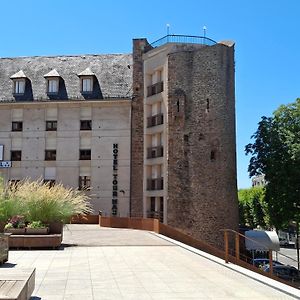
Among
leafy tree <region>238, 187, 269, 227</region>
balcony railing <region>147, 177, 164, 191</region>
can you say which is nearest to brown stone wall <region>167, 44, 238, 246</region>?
balcony railing <region>147, 177, 164, 191</region>

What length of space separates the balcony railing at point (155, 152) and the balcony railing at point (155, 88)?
4.47 metres

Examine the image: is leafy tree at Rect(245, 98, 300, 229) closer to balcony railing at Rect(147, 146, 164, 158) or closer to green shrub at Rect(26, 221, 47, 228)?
balcony railing at Rect(147, 146, 164, 158)

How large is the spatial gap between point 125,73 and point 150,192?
11.1 metres

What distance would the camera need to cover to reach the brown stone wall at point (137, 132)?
37312mm

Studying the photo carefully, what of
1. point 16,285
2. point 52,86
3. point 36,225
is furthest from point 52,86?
point 16,285

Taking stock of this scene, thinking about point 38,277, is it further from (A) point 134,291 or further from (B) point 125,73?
(B) point 125,73

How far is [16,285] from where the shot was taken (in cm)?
652

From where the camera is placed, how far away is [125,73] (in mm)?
41031

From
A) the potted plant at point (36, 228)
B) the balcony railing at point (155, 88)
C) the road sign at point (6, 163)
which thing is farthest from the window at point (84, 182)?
the potted plant at point (36, 228)

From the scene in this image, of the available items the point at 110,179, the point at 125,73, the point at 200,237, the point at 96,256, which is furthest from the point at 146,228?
the point at 125,73

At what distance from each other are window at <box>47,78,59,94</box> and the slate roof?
42 cm

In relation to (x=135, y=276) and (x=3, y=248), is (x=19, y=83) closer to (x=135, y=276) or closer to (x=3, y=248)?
(x=3, y=248)

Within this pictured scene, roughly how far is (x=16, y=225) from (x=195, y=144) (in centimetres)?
1909

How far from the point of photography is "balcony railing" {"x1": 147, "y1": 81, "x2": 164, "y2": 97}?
3709cm
